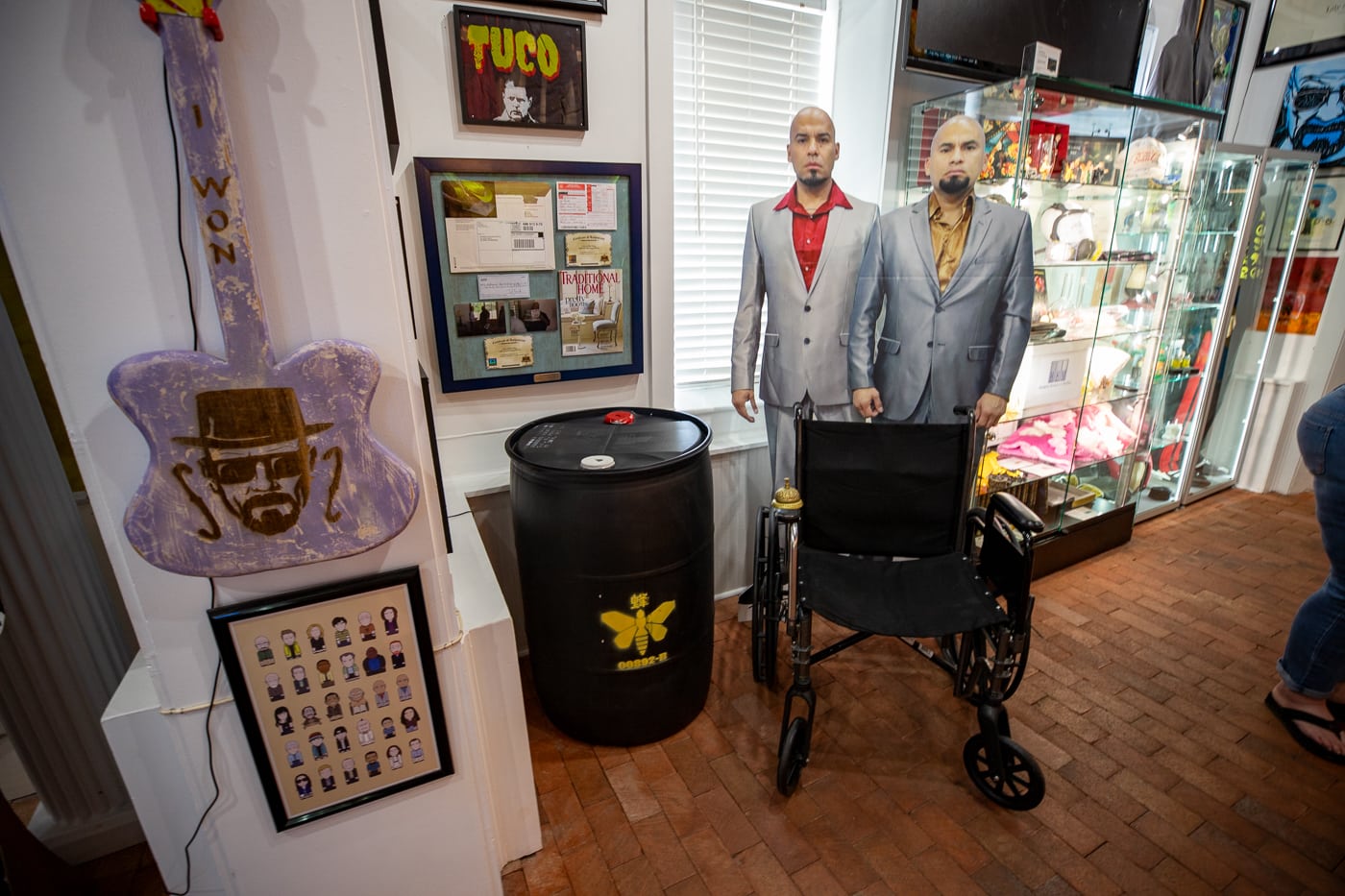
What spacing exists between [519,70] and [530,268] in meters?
0.54

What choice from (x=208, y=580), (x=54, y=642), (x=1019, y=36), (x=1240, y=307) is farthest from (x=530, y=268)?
(x=1240, y=307)

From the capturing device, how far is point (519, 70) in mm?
1776

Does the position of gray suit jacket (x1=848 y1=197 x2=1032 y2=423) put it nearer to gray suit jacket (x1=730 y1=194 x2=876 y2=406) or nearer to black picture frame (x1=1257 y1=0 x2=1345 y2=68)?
gray suit jacket (x1=730 y1=194 x2=876 y2=406)

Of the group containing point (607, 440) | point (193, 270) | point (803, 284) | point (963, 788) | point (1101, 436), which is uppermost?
point (193, 270)

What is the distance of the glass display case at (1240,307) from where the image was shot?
3.08m

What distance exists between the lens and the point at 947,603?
5.74ft

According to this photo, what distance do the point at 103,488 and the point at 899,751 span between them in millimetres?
1986

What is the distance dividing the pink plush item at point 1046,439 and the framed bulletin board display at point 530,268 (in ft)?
5.92

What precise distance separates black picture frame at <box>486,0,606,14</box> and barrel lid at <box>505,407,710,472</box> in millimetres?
1168

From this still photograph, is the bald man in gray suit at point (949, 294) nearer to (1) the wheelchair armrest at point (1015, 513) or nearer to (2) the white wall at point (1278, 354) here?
(1) the wheelchair armrest at point (1015, 513)

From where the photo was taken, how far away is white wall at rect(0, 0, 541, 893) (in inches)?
31.1

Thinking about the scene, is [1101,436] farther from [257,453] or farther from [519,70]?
[257,453]

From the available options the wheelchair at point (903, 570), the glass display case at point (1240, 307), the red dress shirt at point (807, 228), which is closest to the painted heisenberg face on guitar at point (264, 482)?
the wheelchair at point (903, 570)

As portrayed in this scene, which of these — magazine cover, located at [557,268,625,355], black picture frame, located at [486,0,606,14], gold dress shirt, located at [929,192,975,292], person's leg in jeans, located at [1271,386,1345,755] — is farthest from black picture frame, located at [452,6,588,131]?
person's leg in jeans, located at [1271,386,1345,755]
